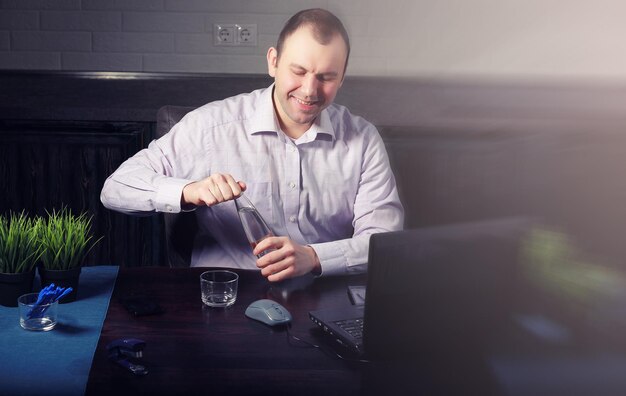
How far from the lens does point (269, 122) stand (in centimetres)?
168

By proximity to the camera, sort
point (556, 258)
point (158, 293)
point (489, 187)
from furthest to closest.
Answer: point (489, 187) → point (556, 258) → point (158, 293)

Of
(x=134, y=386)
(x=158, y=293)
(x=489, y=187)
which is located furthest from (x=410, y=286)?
(x=489, y=187)

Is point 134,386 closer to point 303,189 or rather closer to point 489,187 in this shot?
point 303,189

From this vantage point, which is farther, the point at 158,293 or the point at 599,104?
the point at 599,104

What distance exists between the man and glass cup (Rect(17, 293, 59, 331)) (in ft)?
1.67

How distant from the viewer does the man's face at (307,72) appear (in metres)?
1.56

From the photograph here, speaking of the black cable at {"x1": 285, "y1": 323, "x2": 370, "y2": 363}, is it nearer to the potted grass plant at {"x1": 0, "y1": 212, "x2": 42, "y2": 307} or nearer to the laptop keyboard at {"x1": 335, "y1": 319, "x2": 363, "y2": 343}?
the laptop keyboard at {"x1": 335, "y1": 319, "x2": 363, "y2": 343}

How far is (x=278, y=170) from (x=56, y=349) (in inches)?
32.7

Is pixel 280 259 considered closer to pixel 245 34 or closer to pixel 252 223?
pixel 252 223

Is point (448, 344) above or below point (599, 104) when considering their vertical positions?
below

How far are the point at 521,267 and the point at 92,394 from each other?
57 cm

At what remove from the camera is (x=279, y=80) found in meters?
1.62

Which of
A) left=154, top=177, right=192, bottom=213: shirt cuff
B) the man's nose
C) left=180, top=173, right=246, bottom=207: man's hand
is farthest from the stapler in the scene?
the man's nose

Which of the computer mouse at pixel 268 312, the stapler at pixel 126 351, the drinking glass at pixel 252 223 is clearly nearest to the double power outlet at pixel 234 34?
the drinking glass at pixel 252 223
